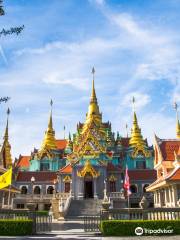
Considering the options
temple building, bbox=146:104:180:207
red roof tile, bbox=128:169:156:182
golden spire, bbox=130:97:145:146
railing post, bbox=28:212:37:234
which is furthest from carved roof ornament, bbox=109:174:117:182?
railing post, bbox=28:212:37:234

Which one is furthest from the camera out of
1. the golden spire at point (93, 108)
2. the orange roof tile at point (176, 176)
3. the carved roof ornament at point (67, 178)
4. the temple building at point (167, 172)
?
the golden spire at point (93, 108)

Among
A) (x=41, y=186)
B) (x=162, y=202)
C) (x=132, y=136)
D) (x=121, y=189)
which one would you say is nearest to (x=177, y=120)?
(x=132, y=136)

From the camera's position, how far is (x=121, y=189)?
146 ft

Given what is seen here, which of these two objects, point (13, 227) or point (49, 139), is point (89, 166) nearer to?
point (49, 139)

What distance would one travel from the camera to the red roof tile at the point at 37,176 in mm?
52781

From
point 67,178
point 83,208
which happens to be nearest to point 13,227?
point 83,208

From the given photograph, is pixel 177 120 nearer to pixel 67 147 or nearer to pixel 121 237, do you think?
pixel 67 147

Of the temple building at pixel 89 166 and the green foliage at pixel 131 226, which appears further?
the temple building at pixel 89 166

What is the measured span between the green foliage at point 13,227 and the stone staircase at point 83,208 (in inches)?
653

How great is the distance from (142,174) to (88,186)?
1242 cm

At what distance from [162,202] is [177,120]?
120ft

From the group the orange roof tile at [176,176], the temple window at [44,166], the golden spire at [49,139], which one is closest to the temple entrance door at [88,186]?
the orange roof tile at [176,176]

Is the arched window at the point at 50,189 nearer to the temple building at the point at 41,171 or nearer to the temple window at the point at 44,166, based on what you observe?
the temple building at the point at 41,171

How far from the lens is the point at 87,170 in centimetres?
4216
